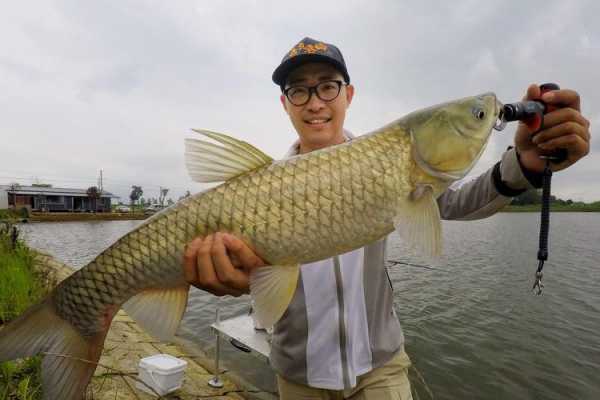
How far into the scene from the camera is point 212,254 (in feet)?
5.85

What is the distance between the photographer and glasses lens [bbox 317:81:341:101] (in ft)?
8.64

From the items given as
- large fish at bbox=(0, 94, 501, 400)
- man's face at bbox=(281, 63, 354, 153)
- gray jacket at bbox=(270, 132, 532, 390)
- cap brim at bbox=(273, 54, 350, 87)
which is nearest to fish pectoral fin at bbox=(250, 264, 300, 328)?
large fish at bbox=(0, 94, 501, 400)

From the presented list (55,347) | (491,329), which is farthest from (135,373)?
(491,329)

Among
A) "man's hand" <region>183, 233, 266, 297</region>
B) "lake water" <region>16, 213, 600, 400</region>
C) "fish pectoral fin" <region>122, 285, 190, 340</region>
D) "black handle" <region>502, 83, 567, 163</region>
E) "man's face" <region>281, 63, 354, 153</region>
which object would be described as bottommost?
"lake water" <region>16, 213, 600, 400</region>

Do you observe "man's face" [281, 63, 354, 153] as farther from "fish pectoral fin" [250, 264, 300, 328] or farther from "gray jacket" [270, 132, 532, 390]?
"fish pectoral fin" [250, 264, 300, 328]

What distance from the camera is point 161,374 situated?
12.7 ft

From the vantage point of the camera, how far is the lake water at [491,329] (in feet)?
22.1

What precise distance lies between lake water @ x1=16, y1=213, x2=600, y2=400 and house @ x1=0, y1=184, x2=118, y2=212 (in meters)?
45.1

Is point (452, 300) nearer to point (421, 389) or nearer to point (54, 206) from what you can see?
point (421, 389)

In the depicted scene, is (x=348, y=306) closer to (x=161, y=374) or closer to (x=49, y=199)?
(x=161, y=374)

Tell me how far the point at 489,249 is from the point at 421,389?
16538 mm

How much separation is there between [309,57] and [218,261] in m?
1.57

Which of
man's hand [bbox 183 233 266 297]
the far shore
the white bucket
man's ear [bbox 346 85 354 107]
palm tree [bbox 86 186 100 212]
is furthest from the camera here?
palm tree [bbox 86 186 100 212]

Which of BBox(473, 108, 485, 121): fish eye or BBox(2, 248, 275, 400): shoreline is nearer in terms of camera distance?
BBox(473, 108, 485, 121): fish eye
